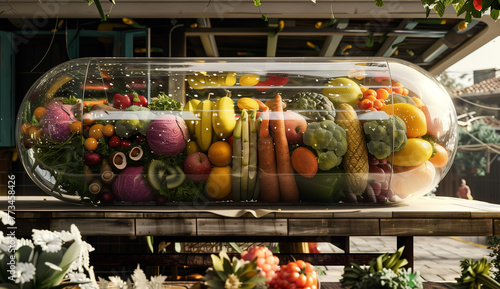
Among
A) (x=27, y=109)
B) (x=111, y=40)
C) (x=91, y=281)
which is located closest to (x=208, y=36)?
(x=111, y=40)

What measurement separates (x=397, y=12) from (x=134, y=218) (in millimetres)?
1695

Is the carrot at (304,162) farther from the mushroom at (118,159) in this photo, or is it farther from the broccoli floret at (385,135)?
the mushroom at (118,159)

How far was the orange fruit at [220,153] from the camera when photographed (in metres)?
1.34

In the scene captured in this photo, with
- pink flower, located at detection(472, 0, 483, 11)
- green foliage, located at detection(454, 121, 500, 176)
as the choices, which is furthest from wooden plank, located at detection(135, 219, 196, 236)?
green foliage, located at detection(454, 121, 500, 176)

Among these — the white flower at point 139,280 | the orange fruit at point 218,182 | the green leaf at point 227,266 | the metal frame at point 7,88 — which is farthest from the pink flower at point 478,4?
the metal frame at point 7,88

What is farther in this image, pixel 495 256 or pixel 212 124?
pixel 212 124

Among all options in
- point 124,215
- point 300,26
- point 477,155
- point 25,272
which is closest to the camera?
point 25,272

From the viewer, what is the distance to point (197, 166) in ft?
4.41

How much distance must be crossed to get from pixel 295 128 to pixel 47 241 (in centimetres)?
81

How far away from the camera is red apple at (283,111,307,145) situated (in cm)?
136

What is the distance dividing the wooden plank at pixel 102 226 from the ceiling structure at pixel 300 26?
3.60 feet

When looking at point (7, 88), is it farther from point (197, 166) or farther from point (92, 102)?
point (197, 166)

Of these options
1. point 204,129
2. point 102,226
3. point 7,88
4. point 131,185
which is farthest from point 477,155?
point 102,226

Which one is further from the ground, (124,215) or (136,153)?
(136,153)
